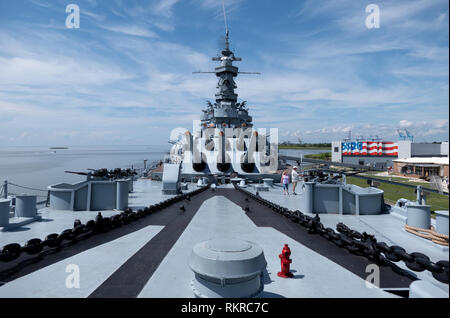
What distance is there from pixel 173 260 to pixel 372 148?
40.5 meters

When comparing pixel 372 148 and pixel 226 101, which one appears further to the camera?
pixel 372 148

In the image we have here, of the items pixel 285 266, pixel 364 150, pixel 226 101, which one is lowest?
pixel 285 266

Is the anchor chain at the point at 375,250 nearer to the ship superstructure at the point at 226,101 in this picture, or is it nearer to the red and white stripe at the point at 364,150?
the ship superstructure at the point at 226,101

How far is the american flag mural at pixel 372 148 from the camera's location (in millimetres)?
36281

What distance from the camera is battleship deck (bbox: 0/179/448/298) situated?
2301 millimetres

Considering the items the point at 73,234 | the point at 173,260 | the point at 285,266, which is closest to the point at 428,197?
the point at 285,266

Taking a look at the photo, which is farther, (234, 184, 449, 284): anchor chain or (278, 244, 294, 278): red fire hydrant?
(278, 244, 294, 278): red fire hydrant

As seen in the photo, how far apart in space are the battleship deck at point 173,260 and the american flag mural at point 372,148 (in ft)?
119

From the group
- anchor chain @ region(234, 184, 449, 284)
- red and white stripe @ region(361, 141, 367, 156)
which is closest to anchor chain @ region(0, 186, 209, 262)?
anchor chain @ region(234, 184, 449, 284)

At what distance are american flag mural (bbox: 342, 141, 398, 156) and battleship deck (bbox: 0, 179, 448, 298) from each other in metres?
36.3

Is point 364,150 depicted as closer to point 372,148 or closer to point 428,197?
point 372,148

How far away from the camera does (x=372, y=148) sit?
122ft

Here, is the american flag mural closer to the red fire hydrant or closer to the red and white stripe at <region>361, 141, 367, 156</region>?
the red and white stripe at <region>361, 141, 367, 156</region>

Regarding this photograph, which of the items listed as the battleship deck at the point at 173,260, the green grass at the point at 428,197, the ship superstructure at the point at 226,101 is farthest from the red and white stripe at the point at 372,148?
the battleship deck at the point at 173,260
